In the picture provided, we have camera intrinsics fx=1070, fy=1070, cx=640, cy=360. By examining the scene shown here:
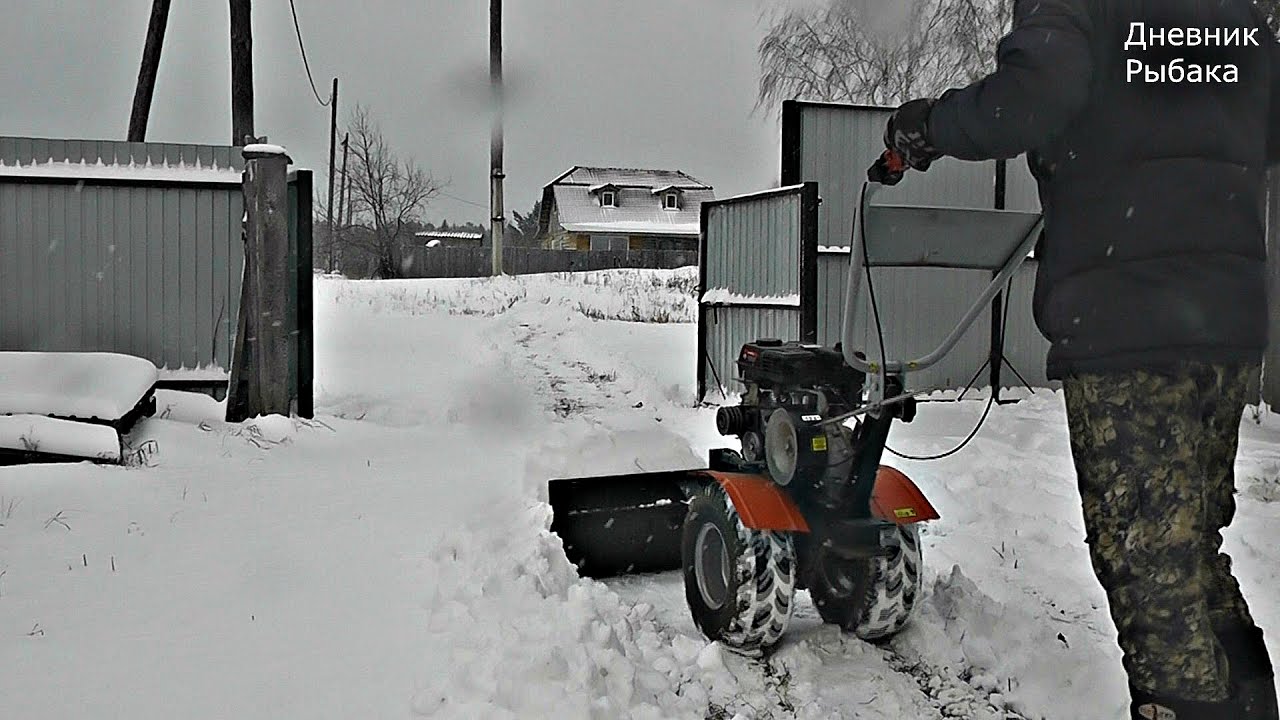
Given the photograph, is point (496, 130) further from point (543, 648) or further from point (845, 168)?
point (543, 648)

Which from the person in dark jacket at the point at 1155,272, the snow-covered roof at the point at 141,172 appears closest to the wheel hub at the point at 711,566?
the person in dark jacket at the point at 1155,272

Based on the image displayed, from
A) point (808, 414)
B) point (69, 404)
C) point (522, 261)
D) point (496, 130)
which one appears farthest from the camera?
point (522, 261)

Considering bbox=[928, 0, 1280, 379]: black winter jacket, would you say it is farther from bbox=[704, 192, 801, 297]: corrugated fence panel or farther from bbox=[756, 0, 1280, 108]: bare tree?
bbox=[756, 0, 1280, 108]: bare tree

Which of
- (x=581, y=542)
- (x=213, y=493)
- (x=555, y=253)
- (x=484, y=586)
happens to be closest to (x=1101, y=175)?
(x=484, y=586)

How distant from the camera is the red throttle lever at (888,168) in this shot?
9.27 ft

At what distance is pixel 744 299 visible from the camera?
374 inches

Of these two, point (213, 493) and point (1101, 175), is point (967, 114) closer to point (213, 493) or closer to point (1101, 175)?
point (1101, 175)

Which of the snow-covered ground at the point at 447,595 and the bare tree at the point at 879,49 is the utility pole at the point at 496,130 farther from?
the snow-covered ground at the point at 447,595

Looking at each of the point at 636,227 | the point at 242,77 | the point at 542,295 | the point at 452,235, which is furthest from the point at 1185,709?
the point at 452,235

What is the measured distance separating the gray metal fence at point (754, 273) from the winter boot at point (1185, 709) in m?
5.55

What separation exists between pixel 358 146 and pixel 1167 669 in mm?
43373

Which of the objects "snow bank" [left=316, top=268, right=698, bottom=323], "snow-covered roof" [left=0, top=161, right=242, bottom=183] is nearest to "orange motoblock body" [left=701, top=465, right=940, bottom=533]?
"snow-covered roof" [left=0, top=161, right=242, bottom=183]

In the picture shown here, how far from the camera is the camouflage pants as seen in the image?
231 cm

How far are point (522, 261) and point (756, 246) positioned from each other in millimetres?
29743
